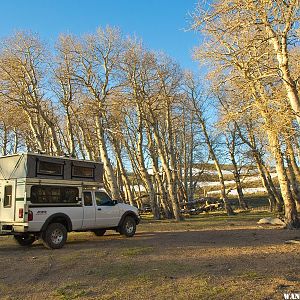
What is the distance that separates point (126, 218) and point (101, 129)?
386 inches

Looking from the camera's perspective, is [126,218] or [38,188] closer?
[38,188]

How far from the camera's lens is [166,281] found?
7.12 m

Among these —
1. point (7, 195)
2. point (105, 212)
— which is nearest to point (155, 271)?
point (105, 212)

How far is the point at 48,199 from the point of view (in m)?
12.4

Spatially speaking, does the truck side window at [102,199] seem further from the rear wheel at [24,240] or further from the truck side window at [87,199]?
the rear wheel at [24,240]

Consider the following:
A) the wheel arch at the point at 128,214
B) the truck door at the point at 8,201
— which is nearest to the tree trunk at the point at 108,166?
the wheel arch at the point at 128,214

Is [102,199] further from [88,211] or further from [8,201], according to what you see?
[8,201]

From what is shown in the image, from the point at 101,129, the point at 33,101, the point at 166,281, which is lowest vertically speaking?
the point at 166,281

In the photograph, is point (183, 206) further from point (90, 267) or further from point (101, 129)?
point (90, 267)

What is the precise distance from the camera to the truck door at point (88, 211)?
44.4 feet

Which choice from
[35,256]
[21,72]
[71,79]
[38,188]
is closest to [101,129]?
[71,79]

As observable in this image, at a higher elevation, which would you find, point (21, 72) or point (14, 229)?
point (21, 72)

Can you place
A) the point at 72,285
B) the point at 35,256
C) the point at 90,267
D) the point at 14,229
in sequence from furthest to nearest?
the point at 14,229 < the point at 35,256 < the point at 90,267 < the point at 72,285

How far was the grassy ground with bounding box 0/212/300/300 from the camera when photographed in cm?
639
